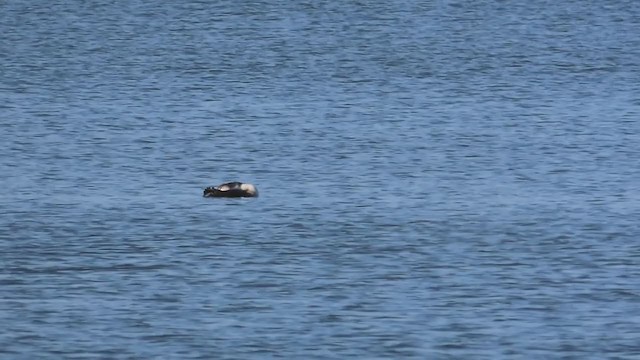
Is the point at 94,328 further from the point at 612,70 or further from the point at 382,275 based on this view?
the point at 612,70

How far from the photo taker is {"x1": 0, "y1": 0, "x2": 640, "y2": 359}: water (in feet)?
73.4

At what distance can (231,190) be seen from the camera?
31.3 m

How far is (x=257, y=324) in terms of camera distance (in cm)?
2253

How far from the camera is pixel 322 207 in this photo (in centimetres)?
3023

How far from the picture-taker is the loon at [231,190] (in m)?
31.2

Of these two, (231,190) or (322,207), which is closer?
(322,207)

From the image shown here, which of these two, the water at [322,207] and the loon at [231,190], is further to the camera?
the loon at [231,190]

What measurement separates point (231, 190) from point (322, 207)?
1652mm

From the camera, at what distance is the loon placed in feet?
102

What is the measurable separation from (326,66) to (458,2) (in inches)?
1036

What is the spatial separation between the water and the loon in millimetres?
383

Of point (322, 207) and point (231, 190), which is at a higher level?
point (322, 207)

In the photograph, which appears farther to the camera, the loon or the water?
the loon

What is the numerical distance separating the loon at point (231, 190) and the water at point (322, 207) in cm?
38
